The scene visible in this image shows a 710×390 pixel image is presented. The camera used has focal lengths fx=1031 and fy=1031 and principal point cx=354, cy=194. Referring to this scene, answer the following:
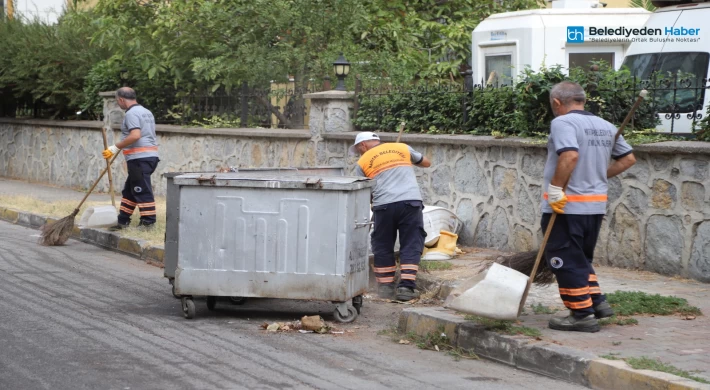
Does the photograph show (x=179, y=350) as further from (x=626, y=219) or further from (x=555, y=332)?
(x=626, y=219)

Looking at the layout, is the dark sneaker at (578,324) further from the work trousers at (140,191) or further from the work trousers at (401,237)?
the work trousers at (140,191)

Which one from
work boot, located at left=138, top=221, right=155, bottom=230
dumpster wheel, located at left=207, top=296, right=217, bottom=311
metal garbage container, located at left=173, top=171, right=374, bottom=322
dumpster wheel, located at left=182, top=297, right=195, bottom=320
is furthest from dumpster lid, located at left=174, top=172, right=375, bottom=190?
work boot, located at left=138, top=221, right=155, bottom=230

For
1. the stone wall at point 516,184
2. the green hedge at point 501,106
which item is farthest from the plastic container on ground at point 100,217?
the green hedge at point 501,106

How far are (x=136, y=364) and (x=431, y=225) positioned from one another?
5200mm

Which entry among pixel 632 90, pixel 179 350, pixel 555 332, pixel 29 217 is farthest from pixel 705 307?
pixel 29 217

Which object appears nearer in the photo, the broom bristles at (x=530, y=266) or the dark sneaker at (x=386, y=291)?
the broom bristles at (x=530, y=266)

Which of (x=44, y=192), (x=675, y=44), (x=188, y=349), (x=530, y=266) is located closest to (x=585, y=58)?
(x=675, y=44)

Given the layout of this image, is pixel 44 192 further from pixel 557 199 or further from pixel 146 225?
pixel 557 199

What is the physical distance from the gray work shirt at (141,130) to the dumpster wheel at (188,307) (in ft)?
15.7

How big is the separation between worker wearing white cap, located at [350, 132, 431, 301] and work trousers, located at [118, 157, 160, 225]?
4172 mm

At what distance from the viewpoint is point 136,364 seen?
6590 millimetres

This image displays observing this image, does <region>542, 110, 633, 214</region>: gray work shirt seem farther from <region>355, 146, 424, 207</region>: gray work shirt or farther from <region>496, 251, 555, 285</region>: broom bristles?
<region>355, 146, 424, 207</region>: gray work shirt

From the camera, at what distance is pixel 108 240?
43.3 feet

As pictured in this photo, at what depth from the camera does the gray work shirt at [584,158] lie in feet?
22.8
